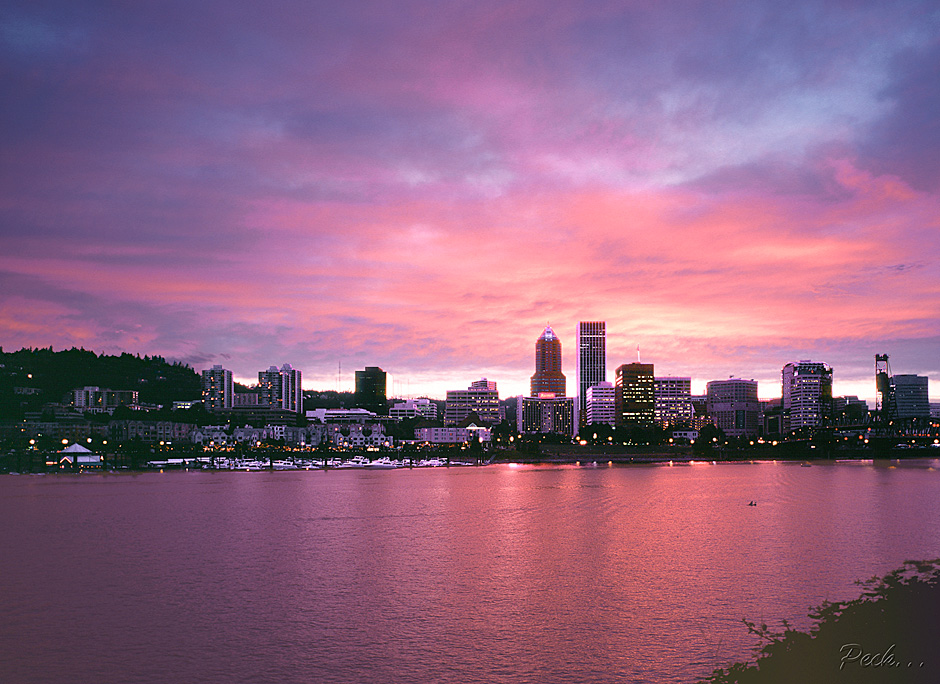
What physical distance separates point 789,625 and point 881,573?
14267 mm

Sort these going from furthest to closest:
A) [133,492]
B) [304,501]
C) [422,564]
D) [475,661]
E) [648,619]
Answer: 1. [133,492]
2. [304,501]
3. [422,564]
4. [648,619]
5. [475,661]

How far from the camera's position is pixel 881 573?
4069cm

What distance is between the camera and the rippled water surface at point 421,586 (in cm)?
2609

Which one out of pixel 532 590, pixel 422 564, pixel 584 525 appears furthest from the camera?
pixel 584 525

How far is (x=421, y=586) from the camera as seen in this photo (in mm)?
38688

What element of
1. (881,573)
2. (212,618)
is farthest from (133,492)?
(881,573)

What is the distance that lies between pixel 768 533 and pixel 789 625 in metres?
31.0

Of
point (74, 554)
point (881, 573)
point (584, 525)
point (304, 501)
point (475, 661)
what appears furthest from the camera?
point (304, 501)

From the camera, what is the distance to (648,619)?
1241 inches

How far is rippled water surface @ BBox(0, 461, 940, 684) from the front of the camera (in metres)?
26.1

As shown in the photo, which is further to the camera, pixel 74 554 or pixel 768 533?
pixel 768 533

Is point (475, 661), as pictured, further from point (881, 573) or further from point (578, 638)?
point (881, 573)

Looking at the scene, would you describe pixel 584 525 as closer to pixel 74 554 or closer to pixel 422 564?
pixel 422 564

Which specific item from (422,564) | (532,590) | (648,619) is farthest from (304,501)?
(648,619)
